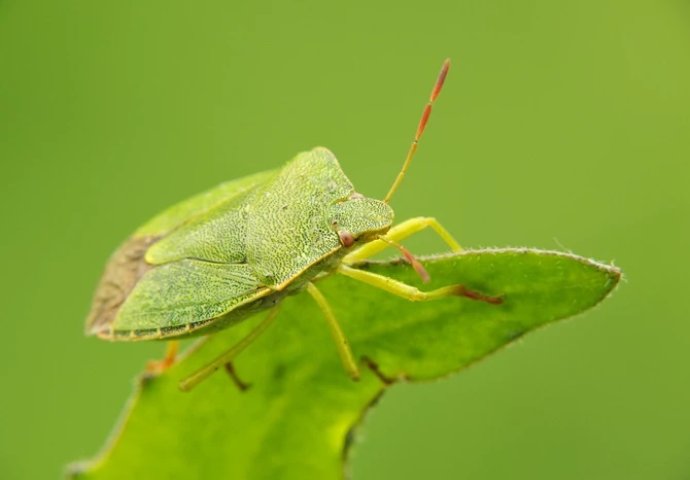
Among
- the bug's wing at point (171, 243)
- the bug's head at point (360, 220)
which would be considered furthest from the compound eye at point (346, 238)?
the bug's wing at point (171, 243)

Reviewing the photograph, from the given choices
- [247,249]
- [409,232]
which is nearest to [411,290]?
[409,232]

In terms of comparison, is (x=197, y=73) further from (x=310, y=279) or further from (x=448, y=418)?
(x=310, y=279)

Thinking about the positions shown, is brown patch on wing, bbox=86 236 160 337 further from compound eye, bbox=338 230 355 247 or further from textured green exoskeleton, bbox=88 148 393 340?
compound eye, bbox=338 230 355 247

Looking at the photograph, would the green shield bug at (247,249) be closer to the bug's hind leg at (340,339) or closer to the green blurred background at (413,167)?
the bug's hind leg at (340,339)

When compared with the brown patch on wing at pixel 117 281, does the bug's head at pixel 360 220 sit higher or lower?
higher

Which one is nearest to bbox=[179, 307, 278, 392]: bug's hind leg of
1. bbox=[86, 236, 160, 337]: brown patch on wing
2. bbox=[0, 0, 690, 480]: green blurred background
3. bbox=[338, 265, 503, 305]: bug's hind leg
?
bbox=[338, 265, 503, 305]: bug's hind leg

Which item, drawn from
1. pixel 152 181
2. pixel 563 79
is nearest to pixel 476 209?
pixel 563 79

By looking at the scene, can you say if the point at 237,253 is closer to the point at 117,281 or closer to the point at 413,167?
the point at 117,281
